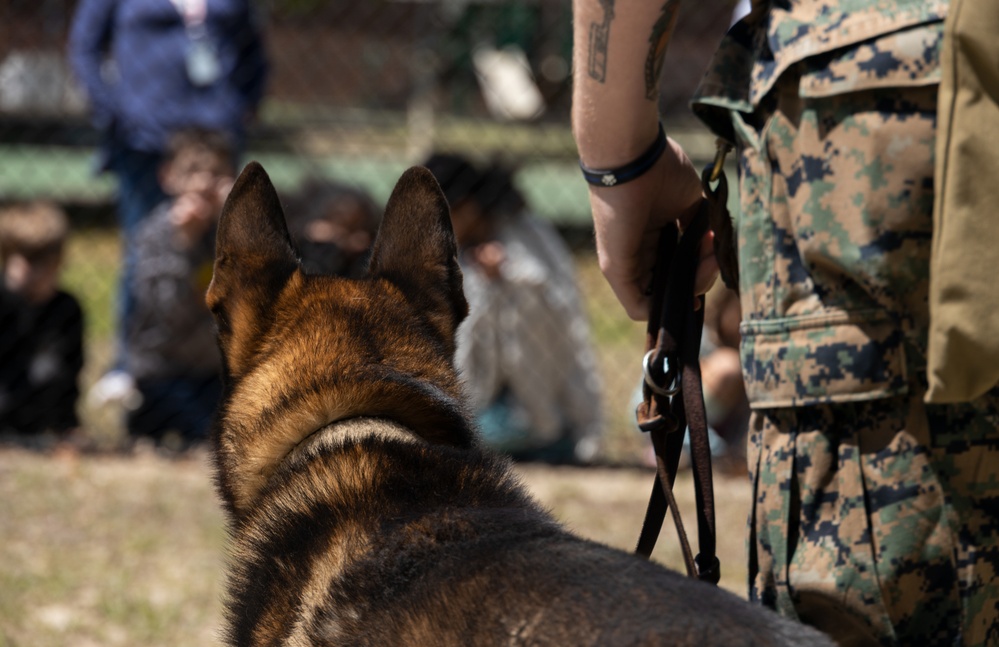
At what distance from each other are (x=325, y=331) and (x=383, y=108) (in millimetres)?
9121

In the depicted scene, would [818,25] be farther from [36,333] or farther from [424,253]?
[36,333]

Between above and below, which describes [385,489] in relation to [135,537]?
above

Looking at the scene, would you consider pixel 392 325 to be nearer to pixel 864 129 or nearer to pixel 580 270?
pixel 864 129

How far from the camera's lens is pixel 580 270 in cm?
1115

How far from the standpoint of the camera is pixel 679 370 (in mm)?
2039

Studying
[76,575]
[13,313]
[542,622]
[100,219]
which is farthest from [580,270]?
[542,622]

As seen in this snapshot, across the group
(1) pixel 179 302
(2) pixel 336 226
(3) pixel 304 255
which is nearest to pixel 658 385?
(3) pixel 304 255

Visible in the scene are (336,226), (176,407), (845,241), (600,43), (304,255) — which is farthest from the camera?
(176,407)

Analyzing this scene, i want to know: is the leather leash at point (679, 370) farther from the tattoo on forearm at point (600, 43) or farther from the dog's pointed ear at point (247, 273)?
the dog's pointed ear at point (247, 273)

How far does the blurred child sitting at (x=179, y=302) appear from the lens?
5.82 m

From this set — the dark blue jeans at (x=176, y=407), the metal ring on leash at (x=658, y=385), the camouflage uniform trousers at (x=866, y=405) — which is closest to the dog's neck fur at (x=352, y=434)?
the metal ring on leash at (x=658, y=385)

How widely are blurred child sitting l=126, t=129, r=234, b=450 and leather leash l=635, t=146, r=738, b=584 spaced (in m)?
4.08

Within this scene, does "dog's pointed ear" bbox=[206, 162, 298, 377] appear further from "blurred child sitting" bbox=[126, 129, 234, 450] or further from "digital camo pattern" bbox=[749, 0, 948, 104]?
"blurred child sitting" bbox=[126, 129, 234, 450]

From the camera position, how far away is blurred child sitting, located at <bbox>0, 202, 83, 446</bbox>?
595 cm
